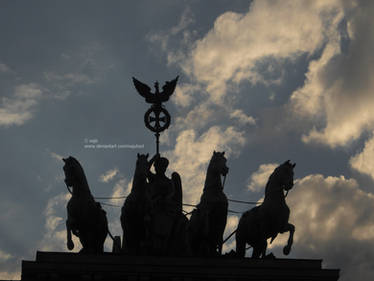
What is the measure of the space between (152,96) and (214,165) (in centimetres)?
416

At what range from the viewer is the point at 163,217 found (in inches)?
1003

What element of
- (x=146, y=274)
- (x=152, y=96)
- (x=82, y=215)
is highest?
(x=152, y=96)

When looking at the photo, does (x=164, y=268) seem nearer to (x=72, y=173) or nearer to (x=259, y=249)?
(x=259, y=249)

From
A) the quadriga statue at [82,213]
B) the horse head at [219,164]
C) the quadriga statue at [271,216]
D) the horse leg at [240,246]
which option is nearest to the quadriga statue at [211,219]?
the horse head at [219,164]

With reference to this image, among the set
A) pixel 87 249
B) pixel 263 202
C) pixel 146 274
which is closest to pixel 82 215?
pixel 87 249

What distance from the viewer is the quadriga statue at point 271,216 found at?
24.8 metres

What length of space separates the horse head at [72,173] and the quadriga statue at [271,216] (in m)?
4.74

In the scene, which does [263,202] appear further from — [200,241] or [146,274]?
[146,274]

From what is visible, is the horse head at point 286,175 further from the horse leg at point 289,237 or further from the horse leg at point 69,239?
the horse leg at point 69,239

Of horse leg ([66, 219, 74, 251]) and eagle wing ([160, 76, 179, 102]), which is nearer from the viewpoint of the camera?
horse leg ([66, 219, 74, 251])

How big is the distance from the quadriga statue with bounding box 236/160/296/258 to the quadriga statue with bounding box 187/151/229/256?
29.9 inches

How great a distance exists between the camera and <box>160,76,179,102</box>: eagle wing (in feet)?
93.9

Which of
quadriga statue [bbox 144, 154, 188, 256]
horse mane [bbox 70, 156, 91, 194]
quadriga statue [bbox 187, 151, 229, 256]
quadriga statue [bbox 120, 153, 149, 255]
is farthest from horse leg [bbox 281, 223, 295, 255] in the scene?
horse mane [bbox 70, 156, 91, 194]

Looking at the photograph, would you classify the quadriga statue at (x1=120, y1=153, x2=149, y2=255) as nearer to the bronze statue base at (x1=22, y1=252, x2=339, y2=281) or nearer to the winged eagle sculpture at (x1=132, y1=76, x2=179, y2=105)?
the bronze statue base at (x1=22, y1=252, x2=339, y2=281)
